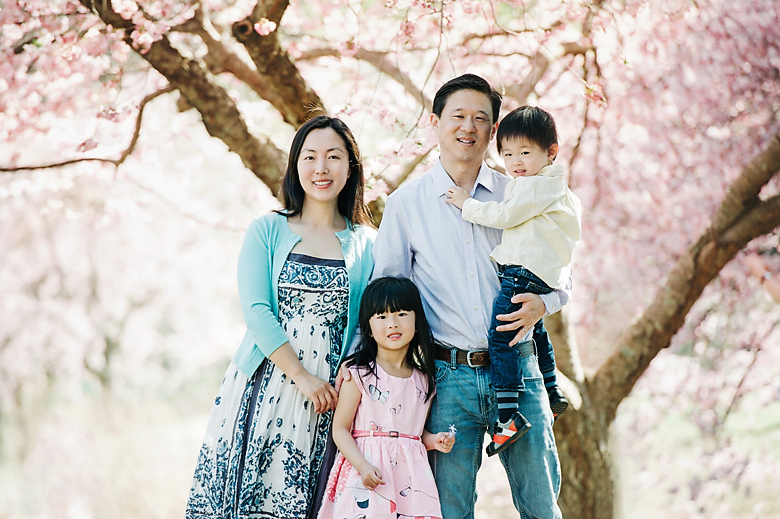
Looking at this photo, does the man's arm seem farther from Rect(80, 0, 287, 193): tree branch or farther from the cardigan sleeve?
Rect(80, 0, 287, 193): tree branch

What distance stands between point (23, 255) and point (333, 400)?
10855 millimetres

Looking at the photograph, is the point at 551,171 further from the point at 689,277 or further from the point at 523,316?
the point at 689,277

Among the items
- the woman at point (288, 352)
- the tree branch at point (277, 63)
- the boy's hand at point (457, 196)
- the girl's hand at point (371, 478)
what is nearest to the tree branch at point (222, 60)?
the tree branch at point (277, 63)

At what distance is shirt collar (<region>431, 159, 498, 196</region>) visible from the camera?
246 centimetres

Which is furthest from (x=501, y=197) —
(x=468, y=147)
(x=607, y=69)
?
(x=607, y=69)

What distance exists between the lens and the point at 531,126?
7.51 ft

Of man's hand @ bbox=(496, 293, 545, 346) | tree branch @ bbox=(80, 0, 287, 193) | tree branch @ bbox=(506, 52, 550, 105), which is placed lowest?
man's hand @ bbox=(496, 293, 545, 346)

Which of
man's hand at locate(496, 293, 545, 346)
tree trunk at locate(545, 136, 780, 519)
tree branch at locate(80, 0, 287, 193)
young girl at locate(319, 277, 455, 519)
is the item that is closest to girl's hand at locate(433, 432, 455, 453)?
young girl at locate(319, 277, 455, 519)

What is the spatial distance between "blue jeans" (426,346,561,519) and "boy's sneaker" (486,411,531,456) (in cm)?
7

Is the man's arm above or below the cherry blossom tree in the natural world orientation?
below

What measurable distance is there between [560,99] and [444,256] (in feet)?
12.0

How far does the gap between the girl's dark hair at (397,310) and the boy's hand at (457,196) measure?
308 millimetres

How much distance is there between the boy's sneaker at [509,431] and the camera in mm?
2209

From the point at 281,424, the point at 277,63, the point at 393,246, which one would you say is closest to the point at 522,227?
the point at 393,246
